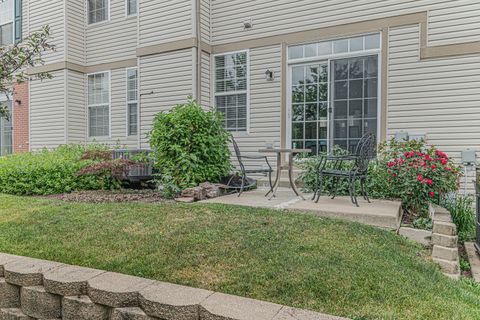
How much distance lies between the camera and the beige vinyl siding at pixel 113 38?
9031 millimetres

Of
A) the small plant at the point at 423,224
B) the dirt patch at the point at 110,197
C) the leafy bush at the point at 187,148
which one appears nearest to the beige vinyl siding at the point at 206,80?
the leafy bush at the point at 187,148

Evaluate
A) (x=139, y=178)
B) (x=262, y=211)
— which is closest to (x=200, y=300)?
(x=262, y=211)

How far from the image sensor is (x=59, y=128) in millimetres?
9523

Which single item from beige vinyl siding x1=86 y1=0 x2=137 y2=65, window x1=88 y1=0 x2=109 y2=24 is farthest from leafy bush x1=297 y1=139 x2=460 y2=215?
window x1=88 y1=0 x2=109 y2=24

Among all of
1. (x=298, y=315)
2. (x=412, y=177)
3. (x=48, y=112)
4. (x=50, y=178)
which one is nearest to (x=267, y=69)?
(x=412, y=177)

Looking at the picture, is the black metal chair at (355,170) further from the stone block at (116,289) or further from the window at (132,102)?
the window at (132,102)

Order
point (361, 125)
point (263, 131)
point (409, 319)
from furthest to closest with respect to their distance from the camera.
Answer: point (263, 131), point (361, 125), point (409, 319)

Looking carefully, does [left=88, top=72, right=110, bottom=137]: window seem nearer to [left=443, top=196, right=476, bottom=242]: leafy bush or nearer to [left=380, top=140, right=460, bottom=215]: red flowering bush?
[left=380, top=140, right=460, bottom=215]: red flowering bush

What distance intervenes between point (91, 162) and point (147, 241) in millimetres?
4101

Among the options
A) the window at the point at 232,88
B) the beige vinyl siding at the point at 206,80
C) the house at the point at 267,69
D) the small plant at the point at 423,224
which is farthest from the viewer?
the beige vinyl siding at the point at 206,80

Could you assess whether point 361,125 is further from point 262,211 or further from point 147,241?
point 147,241

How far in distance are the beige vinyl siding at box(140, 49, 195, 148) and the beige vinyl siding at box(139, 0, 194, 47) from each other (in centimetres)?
38

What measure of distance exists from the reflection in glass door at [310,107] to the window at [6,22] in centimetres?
930

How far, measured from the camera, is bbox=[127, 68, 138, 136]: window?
351 inches
